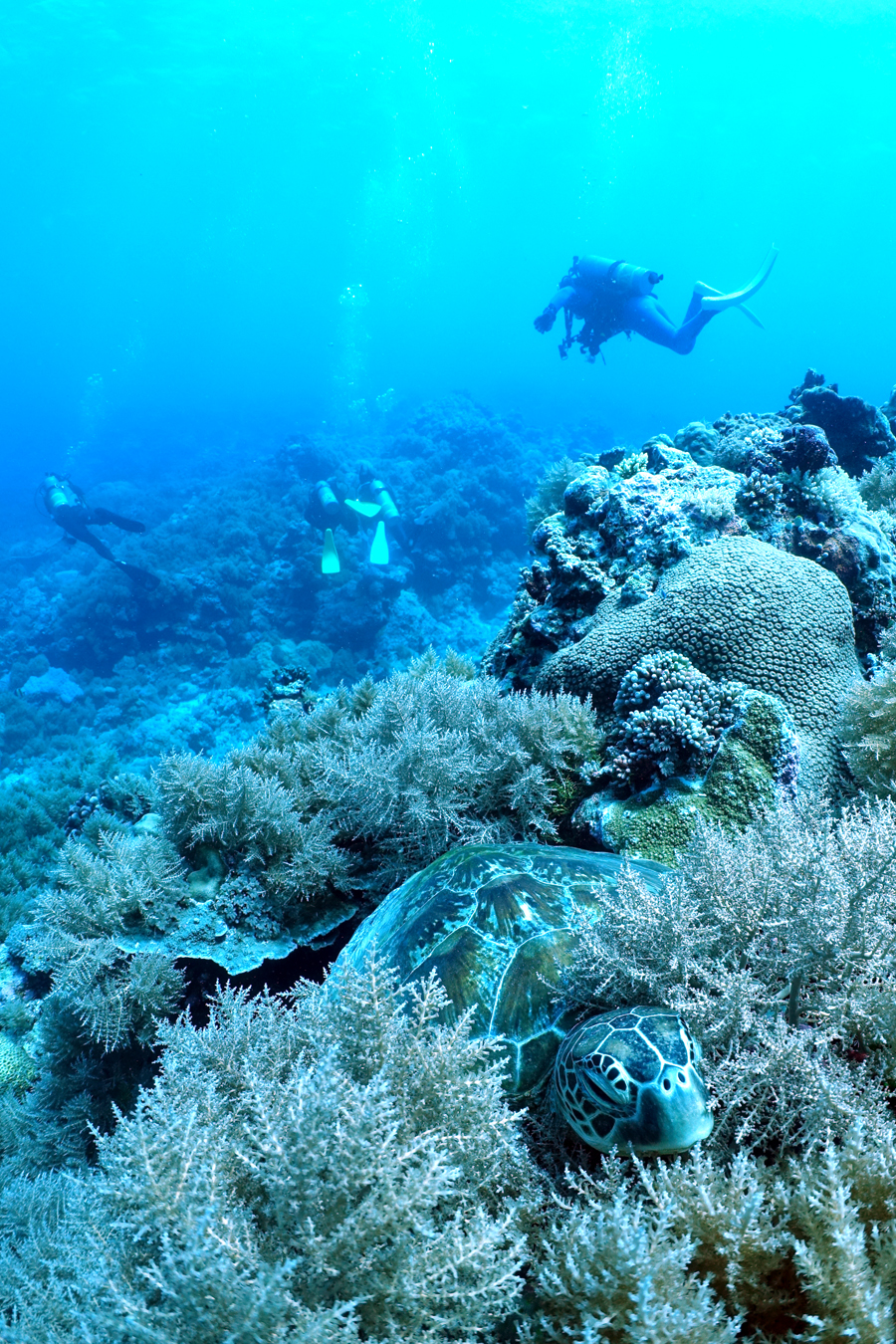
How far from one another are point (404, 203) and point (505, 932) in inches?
5829

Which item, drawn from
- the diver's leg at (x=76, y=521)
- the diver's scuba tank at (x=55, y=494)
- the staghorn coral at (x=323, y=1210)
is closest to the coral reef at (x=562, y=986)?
the staghorn coral at (x=323, y=1210)

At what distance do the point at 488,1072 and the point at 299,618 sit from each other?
1851 cm

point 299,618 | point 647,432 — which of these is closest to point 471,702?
point 299,618

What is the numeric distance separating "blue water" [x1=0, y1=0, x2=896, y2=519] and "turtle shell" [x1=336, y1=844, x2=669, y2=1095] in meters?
47.9

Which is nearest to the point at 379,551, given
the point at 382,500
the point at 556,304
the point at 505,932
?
the point at 382,500

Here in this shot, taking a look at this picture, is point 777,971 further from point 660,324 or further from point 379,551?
point 379,551

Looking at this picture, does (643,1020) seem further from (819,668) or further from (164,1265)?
(819,668)

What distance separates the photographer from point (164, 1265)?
4.05 feet

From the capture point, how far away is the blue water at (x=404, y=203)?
53844 millimetres

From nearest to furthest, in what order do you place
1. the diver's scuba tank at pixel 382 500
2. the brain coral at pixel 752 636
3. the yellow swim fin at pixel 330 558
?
the brain coral at pixel 752 636 → the yellow swim fin at pixel 330 558 → the diver's scuba tank at pixel 382 500

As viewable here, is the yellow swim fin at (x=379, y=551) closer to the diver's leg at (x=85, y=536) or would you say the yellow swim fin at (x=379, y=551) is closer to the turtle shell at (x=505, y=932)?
the diver's leg at (x=85, y=536)

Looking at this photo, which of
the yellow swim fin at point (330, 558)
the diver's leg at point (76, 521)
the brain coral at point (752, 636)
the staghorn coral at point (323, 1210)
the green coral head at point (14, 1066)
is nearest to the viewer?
the staghorn coral at point (323, 1210)

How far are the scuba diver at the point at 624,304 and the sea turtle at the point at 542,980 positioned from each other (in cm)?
1480

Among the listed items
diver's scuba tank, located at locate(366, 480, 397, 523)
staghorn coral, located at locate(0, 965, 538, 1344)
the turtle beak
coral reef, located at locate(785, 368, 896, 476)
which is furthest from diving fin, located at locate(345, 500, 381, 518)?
the turtle beak
